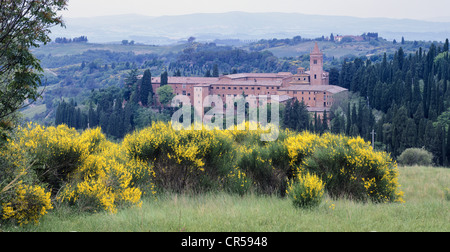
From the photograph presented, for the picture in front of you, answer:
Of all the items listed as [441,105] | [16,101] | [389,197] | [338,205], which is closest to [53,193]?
[16,101]

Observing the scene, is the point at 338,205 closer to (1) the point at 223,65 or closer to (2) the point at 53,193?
(2) the point at 53,193

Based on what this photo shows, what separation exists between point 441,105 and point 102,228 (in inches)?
2120

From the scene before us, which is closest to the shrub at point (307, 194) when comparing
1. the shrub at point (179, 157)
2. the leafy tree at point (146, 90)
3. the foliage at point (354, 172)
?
the foliage at point (354, 172)

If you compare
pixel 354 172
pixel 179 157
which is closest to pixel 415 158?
pixel 354 172

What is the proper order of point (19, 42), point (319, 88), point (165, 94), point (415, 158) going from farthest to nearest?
point (165, 94) → point (319, 88) → point (415, 158) → point (19, 42)

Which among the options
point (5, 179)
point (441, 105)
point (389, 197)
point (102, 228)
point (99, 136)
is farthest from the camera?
point (441, 105)

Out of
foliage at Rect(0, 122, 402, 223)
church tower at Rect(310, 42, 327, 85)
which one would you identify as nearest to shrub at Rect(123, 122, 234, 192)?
foliage at Rect(0, 122, 402, 223)

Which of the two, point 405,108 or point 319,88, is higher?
point 405,108

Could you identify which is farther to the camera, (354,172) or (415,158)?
(415,158)

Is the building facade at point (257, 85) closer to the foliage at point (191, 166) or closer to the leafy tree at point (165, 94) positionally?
the leafy tree at point (165, 94)

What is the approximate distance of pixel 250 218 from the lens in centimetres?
753

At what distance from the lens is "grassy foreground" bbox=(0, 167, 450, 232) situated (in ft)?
23.2

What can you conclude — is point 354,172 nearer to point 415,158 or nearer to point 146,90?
point 415,158

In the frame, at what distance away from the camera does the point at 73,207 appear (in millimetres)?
8648
